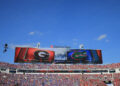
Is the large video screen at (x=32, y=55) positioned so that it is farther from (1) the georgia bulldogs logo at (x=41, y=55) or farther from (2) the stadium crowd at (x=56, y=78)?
(2) the stadium crowd at (x=56, y=78)

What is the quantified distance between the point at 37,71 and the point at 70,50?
16.7 m

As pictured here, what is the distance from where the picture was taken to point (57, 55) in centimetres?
5591

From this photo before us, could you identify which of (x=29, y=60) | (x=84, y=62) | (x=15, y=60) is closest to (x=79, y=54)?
(x=84, y=62)

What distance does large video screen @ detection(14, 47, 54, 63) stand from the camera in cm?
5325

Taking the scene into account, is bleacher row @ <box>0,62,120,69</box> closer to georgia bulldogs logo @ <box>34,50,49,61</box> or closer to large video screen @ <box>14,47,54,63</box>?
large video screen @ <box>14,47,54,63</box>

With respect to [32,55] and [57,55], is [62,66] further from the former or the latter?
[32,55]

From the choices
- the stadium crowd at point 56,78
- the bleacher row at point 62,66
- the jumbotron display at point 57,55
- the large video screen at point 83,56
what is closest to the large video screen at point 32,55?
the jumbotron display at point 57,55

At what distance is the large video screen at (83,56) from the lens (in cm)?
5591

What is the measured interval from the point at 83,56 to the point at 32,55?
2174cm

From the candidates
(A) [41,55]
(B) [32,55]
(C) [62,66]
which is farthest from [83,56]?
(B) [32,55]

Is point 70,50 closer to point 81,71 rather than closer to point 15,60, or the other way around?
point 81,71

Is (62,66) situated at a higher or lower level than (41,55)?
lower

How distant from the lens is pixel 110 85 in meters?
41.7

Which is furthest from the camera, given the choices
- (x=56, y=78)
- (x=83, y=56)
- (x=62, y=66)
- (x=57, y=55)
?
(x=62, y=66)
